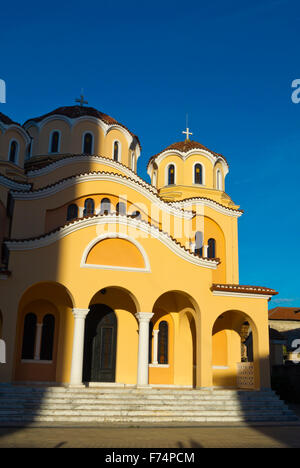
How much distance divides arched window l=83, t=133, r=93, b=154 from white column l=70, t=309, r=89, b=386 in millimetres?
9650

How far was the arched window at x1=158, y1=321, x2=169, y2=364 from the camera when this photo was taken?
17.9m

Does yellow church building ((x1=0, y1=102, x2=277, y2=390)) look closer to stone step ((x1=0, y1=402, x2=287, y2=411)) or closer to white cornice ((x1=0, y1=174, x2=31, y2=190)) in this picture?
white cornice ((x1=0, y1=174, x2=31, y2=190))

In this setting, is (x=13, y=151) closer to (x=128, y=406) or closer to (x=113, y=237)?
(x=113, y=237)

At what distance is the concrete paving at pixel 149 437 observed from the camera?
9.08 meters

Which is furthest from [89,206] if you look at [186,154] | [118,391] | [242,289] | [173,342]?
[118,391]

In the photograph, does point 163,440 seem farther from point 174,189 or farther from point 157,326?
point 174,189

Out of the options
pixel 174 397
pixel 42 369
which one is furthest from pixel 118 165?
pixel 174 397

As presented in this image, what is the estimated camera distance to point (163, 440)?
9797 millimetres

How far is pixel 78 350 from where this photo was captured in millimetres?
14531

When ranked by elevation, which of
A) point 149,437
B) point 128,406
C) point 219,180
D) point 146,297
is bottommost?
point 149,437

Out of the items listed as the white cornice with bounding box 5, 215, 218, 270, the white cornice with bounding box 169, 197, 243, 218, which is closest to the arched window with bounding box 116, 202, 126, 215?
the white cornice with bounding box 169, 197, 243, 218

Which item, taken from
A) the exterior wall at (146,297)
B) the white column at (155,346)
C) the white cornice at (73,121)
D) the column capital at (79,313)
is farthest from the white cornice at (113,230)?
the white cornice at (73,121)

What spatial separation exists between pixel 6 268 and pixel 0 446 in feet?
23.5

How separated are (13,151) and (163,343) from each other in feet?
36.1
